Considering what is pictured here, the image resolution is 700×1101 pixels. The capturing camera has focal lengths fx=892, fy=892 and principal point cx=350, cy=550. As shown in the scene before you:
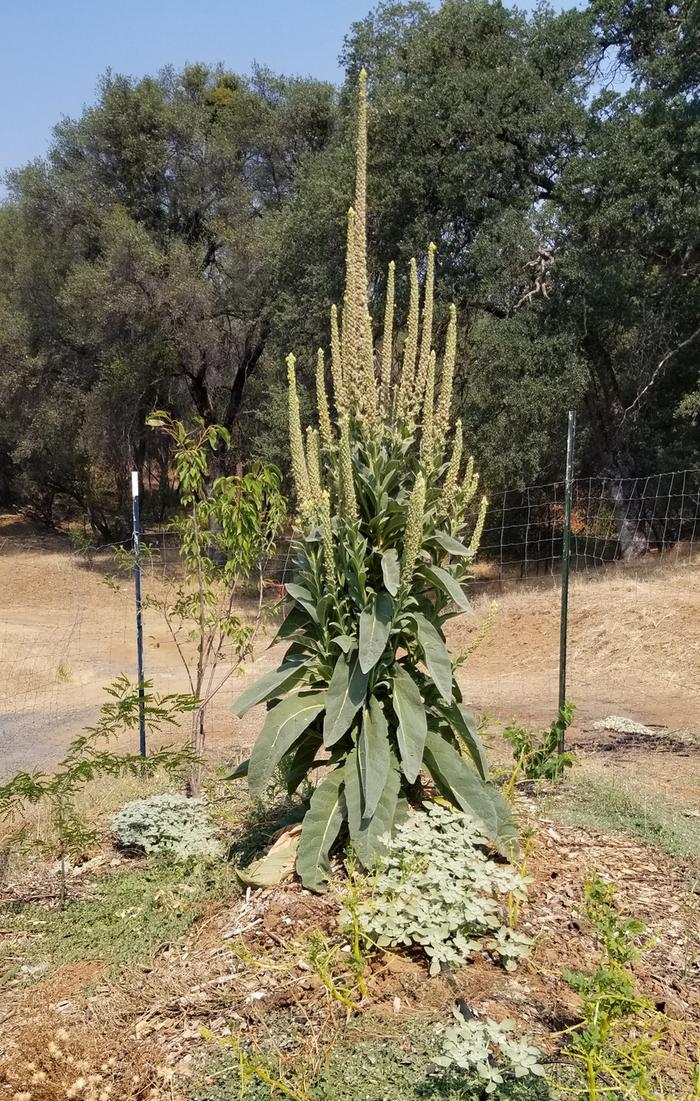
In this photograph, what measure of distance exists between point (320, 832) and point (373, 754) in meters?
0.37

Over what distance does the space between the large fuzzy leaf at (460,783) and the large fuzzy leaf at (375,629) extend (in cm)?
48

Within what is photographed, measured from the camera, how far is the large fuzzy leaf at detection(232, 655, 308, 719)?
3764 millimetres

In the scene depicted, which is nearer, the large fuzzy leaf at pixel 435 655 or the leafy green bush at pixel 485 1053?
the leafy green bush at pixel 485 1053

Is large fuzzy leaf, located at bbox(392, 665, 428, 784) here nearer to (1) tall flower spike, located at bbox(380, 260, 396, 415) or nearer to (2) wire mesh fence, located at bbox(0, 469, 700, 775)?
(1) tall flower spike, located at bbox(380, 260, 396, 415)

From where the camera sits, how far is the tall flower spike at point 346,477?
3.38 meters

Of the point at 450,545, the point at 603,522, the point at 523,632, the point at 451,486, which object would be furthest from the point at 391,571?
the point at 603,522

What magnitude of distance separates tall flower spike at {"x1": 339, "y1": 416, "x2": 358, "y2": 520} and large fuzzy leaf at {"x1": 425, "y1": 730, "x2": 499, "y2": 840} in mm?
1014

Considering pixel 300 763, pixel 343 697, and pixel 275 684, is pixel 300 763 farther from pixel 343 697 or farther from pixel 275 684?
pixel 343 697

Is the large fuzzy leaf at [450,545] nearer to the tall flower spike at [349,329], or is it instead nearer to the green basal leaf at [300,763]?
the tall flower spike at [349,329]

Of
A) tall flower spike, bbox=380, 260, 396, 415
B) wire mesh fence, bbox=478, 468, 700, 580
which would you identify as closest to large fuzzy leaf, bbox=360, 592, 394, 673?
tall flower spike, bbox=380, 260, 396, 415

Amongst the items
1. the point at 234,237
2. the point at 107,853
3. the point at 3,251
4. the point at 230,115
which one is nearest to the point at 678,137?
the point at 234,237

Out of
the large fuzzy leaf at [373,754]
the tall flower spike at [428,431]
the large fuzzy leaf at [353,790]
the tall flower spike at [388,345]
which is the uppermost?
the tall flower spike at [388,345]

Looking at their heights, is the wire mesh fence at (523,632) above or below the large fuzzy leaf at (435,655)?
below

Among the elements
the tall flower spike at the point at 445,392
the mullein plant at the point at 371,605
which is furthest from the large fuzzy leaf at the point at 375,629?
the tall flower spike at the point at 445,392
